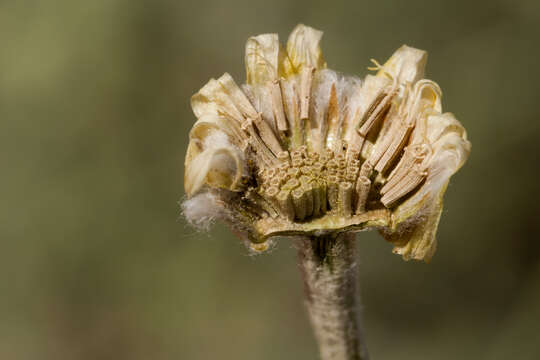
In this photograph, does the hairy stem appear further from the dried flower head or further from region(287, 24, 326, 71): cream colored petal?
region(287, 24, 326, 71): cream colored petal

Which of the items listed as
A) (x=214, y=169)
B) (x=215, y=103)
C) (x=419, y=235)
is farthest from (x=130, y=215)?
(x=419, y=235)

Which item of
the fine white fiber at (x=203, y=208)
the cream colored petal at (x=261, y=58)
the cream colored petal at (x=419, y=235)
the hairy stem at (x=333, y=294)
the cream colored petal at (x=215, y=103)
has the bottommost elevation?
the hairy stem at (x=333, y=294)

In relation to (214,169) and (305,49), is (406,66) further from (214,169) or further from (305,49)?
(214,169)

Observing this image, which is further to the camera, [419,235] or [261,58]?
[261,58]

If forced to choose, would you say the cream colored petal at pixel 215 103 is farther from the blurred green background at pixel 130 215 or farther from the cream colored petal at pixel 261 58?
the blurred green background at pixel 130 215

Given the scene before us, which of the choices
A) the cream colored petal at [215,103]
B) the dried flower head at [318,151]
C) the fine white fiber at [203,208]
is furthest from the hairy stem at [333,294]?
the cream colored petal at [215,103]

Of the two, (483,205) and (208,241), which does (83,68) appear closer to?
(208,241)

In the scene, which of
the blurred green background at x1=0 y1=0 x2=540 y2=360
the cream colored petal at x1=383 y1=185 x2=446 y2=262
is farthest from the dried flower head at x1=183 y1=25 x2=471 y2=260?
the blurred green background at x1=0 y1=0 x2=540 y2=360
